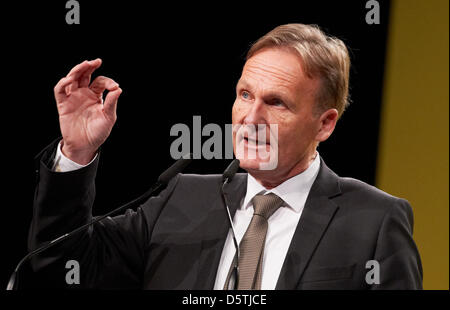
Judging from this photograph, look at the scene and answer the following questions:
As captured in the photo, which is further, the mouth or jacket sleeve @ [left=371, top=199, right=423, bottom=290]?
the mouth

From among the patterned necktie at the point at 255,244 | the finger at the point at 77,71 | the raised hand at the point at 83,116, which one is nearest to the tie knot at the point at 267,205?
the patterned necktie at the point at 255,244

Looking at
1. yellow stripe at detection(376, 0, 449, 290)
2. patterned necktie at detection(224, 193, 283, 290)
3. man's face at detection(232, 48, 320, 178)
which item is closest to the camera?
patterned necktie at detection(224, 193, 283, 290)

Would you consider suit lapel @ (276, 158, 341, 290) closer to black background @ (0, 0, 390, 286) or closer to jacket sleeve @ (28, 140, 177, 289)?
jacket sleeve @ (28, 140, 177, 289)

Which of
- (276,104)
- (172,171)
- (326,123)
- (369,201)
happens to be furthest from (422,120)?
(172,171)

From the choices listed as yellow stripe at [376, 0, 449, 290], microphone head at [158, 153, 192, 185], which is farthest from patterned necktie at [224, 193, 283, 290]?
yellow stripe at [376, 0, 449, 290]

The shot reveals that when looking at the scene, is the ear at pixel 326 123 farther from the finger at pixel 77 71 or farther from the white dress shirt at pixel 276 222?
the finger at pixel 77 71

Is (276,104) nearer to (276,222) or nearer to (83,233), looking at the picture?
(276,222)

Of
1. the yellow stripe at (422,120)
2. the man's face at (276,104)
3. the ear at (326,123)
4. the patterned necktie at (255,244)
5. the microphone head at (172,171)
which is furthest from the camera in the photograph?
the yellow stripe at (422,120)

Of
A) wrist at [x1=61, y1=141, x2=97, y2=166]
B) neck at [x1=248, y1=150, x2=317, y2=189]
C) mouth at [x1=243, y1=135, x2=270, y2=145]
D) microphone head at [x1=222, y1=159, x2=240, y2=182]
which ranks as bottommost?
neck at [x1=248, y1=150, x2=317, y2=189]

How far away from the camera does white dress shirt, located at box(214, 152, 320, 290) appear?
1.82 m

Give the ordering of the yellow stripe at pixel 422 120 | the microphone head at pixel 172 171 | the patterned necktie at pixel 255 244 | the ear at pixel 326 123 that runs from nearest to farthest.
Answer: the microphone head at pixel 172 171
the patterned necktie at pixel 255 244
the ear at pixel 326 123
the yellow stripe at pixel 422 120

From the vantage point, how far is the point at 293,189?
1960mm

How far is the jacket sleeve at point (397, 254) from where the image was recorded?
5.68ft

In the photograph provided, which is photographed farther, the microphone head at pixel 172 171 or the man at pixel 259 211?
the man at pixel 259 211
